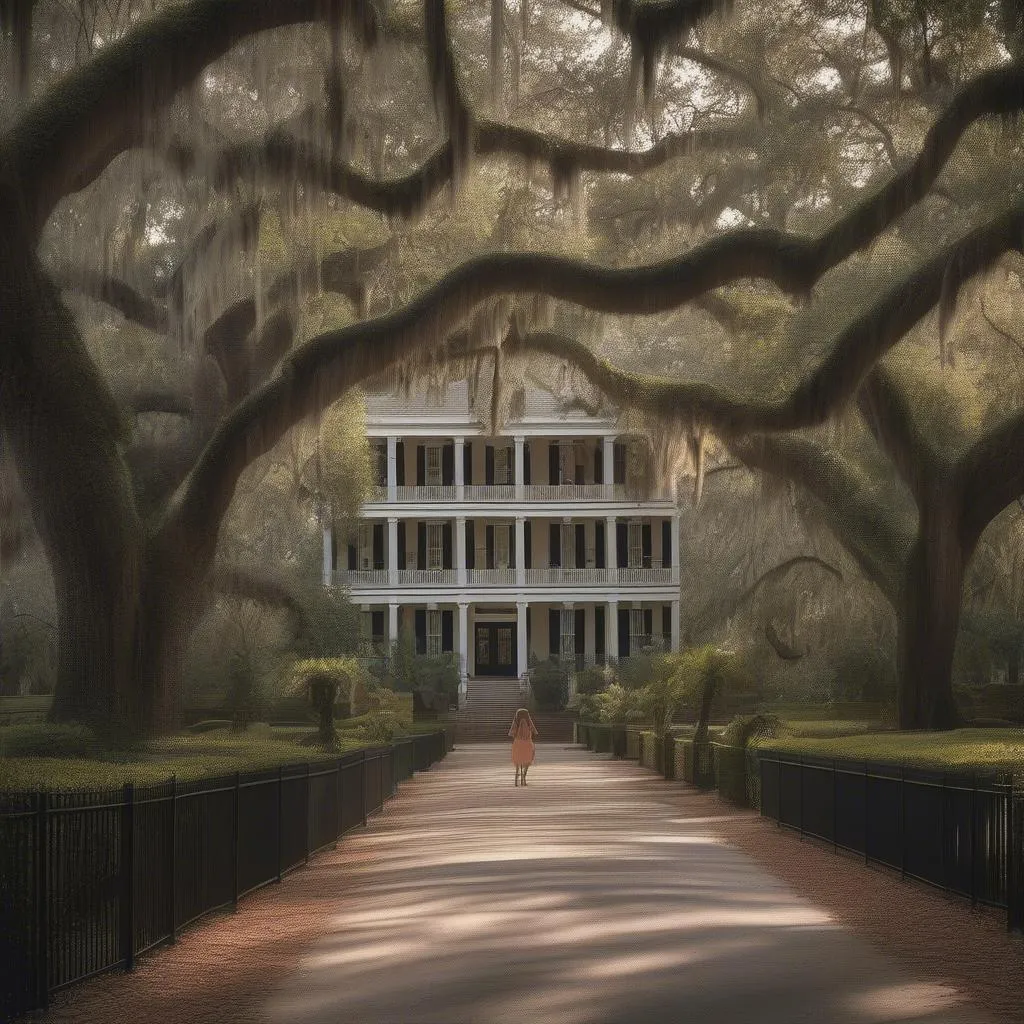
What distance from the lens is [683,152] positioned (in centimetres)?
2786

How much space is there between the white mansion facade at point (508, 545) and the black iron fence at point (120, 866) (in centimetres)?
5960

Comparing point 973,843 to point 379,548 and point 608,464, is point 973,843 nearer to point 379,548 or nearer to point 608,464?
point 608,464

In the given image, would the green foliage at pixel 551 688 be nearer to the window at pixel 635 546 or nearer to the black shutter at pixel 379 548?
the window at pixel 635 546

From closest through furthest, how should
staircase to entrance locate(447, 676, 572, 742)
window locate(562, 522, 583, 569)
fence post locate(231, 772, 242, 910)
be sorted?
fence post locate(231, 772, 242, 910), staircase to entrance locate(447, 676, 572, 742), window locate(562, 522, 583, 569)

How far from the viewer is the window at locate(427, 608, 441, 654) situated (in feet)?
248

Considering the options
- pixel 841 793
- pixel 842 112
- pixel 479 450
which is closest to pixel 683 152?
pixel 842 112

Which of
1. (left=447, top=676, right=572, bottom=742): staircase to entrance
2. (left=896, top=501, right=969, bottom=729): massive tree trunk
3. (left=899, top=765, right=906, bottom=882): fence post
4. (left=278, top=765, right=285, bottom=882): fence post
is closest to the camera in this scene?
(left=899, top=765, right=906, bottom=882): fence post

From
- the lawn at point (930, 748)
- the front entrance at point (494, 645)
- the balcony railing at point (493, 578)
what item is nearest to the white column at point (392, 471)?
the balcony railing at point (493, 578)

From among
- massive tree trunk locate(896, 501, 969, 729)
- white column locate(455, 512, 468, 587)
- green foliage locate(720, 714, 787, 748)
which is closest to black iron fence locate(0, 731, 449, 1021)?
green foliage locate(720, 714, 787, 748)

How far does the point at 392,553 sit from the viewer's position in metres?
74.9

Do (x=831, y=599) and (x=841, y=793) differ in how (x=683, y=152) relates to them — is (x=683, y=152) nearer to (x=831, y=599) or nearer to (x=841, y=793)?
(x=841, y=793)

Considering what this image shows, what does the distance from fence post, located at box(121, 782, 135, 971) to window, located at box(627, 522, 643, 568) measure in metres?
67.2

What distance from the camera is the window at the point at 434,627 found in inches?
2972

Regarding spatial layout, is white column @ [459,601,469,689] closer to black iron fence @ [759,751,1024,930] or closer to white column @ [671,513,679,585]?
white column @ [671,513,679,585]
